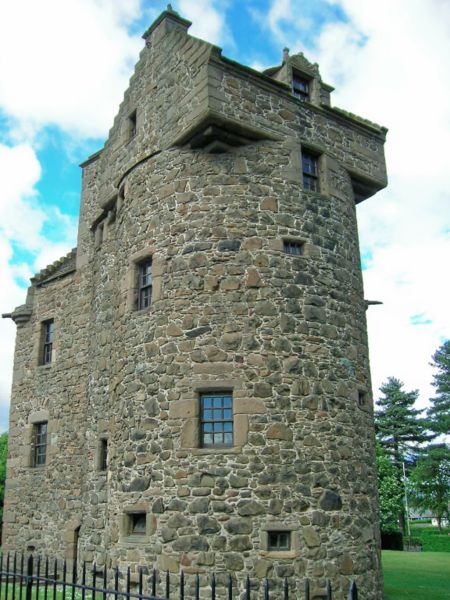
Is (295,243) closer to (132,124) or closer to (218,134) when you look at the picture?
(218,134)

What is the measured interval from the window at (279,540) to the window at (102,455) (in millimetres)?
6231

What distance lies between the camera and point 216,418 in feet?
40.9

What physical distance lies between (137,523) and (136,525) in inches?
1.8

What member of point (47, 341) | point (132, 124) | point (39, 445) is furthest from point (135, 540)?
point (47, 341)

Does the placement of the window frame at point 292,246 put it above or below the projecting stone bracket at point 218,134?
below

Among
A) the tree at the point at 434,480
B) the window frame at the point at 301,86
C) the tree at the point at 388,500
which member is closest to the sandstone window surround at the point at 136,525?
the window frame at the point at 301,86

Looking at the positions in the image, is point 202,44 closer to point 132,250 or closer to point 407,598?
point 132,250

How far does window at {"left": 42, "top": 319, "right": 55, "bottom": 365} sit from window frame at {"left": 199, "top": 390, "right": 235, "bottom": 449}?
1041 cm

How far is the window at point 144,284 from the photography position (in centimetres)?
1443

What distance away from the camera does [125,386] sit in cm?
1401

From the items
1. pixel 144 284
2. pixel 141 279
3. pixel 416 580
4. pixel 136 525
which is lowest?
pixel 416 580

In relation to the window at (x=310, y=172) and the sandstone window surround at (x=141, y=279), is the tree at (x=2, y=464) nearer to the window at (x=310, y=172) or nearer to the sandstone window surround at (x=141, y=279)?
the sandstone window surround at (x=141, y=279)

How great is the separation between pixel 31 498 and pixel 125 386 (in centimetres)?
830

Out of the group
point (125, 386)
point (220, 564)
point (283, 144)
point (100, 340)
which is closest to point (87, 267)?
point (100, 340)
